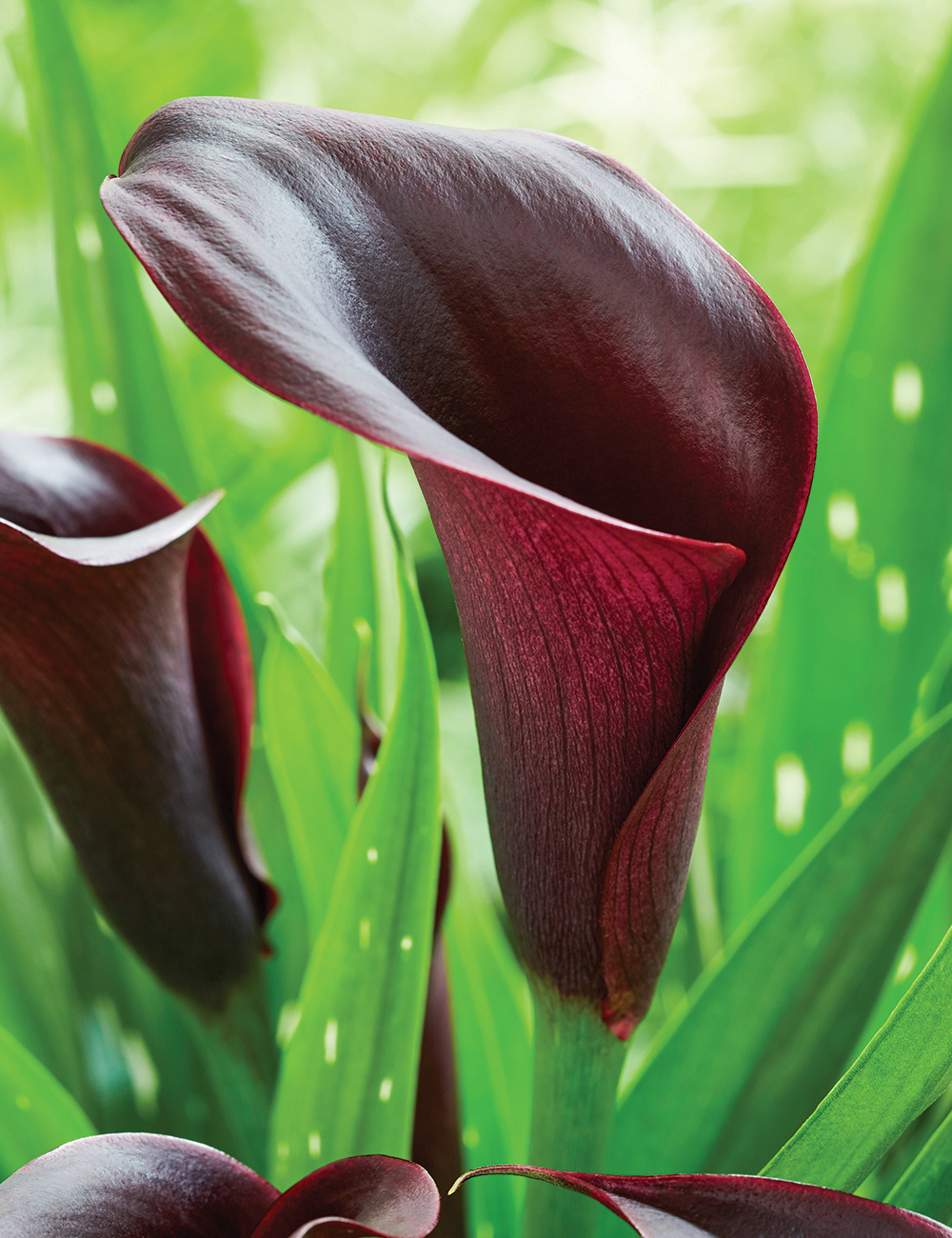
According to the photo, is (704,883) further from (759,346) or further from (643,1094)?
(759,346)

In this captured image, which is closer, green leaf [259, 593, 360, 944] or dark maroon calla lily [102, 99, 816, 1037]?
dark maroon calla lily [102, 99, 816, 1037]

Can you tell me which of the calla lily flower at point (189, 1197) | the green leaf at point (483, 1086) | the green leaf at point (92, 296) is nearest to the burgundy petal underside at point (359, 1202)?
the calla lily flower at point (189, 1197)

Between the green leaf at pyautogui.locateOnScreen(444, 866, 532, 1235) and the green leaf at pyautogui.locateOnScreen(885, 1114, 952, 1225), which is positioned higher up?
the green leaf at pyautogui.locateOnScreen(885, 1114, 952, 1225)

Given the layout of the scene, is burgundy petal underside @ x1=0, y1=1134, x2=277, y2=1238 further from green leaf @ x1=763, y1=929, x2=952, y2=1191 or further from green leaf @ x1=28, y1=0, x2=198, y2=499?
green leaf @ x1=28, y1=0, x2=198, y2=499

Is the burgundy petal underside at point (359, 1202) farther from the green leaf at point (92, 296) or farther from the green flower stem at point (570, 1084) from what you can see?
the green leaf at point (92, 296)

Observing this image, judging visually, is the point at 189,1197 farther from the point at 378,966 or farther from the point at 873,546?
the point at 873,546

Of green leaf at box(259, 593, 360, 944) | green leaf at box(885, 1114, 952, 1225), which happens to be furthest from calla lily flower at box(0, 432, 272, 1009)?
green leaf at box(885, 1114, 952, 1225)

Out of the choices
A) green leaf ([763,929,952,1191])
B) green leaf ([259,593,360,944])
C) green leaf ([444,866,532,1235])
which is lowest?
green leaf ([444,866,532,1235])
